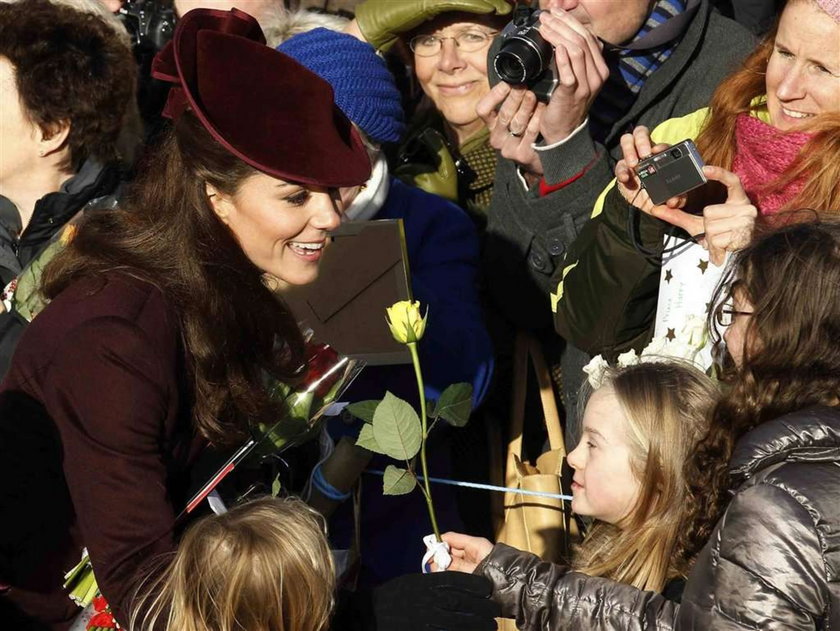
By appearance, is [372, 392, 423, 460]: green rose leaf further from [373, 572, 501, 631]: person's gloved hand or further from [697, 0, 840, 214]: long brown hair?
[697, 0, 840, 214]: long brown hair

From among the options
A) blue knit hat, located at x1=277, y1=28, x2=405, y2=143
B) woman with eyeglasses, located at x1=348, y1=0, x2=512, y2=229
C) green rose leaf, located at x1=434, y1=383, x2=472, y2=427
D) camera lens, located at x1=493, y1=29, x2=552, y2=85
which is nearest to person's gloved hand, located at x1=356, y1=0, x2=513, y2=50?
woman with eyeglasses, located at x1=348, y1=0, x2=512, y2=229

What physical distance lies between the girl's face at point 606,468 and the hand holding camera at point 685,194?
16.2 inches

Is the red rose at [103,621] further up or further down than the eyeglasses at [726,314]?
further down

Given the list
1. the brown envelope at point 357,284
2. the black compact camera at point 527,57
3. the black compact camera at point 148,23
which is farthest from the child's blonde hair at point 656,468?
the black compact camera at point 148,23

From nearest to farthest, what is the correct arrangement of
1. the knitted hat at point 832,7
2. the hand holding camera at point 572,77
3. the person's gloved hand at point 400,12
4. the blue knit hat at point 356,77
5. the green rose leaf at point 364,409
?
the green rose leaf at point 364,409, the knitted hat at point 832,7, the hand holding camera at point 572,77, the blue knit hat at point 356,77, the person's gloved hand at point 400,12

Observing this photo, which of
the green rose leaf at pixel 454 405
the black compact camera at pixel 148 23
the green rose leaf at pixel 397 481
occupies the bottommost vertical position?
the black compact camera at pixel 148 23

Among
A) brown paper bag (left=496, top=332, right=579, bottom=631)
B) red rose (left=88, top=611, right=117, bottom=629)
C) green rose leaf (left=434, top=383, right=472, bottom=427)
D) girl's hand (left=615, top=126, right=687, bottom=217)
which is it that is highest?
girl's hand (left=615, top=126, right=687, bottom=217)

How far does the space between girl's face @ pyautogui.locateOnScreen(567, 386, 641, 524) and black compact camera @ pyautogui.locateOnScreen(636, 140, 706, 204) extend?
47cm

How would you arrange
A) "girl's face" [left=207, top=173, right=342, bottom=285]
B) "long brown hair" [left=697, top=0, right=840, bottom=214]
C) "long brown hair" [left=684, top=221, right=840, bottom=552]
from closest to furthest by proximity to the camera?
"long brown hair" [left=684, top=221, right=840, bottom=552] → "girl's face" [left=207, top=173, right=342, bottom=285] → "long brown hair" [left=697, top=0, right=840, bottom=214]

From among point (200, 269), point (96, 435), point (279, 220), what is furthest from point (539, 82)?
point (96, 435)

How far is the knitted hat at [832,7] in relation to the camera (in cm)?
316

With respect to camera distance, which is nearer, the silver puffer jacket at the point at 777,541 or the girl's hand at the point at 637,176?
the silver puffer jacket at the point at 777,541

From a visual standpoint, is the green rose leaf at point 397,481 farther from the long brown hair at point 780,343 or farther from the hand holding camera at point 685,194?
the hand holding camera at point 685,194

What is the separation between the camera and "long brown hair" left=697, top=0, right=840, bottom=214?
3041 mm
